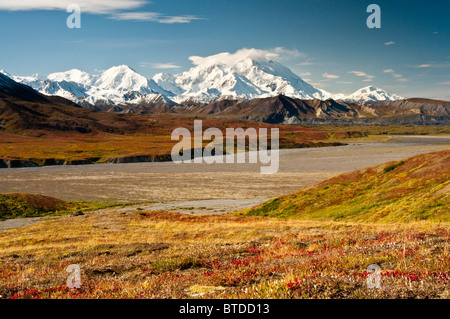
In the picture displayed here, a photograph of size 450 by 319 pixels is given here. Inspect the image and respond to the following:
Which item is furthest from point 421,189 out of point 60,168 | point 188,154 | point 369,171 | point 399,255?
point 188,154

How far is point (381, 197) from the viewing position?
123ft

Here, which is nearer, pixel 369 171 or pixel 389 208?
pixel 389 208

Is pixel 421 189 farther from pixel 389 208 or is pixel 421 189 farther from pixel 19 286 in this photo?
pixel 19 286

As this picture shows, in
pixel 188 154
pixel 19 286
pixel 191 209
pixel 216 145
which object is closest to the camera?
pixel 19 286

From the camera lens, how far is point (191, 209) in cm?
5791
